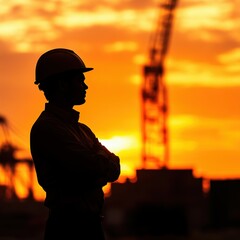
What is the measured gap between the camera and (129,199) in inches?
4897

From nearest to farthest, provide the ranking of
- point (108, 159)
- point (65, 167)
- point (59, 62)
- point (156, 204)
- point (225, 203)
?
1. point (65, 167)
2. point (59, 62)
3. point (108, 159)
4. point (156, 204)
5. point (225, 203)

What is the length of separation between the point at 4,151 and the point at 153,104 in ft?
56.4

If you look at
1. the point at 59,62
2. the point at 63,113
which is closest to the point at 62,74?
the point at 59,62

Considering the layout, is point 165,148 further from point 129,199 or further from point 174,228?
point 174,228

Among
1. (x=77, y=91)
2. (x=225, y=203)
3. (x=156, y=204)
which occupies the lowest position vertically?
(x=77, y=91)

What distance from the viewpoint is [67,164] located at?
5730 mm

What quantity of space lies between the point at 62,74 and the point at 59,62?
2.9 inches

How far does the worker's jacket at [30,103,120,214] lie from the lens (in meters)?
5.73

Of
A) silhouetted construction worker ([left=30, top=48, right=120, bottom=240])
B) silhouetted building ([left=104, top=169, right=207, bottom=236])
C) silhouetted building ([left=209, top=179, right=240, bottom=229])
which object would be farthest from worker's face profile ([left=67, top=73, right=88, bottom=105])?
silhouetted building ([left=209, top=179, right=240, bottom=229])

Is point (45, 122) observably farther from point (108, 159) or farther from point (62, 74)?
point (108, 159)

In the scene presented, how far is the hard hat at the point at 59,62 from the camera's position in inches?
230

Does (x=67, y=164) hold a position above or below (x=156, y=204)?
below

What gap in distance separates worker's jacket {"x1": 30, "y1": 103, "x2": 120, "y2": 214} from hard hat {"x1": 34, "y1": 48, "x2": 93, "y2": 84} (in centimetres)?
26

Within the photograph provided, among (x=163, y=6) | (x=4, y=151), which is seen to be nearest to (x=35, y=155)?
(x=4, y=151)
